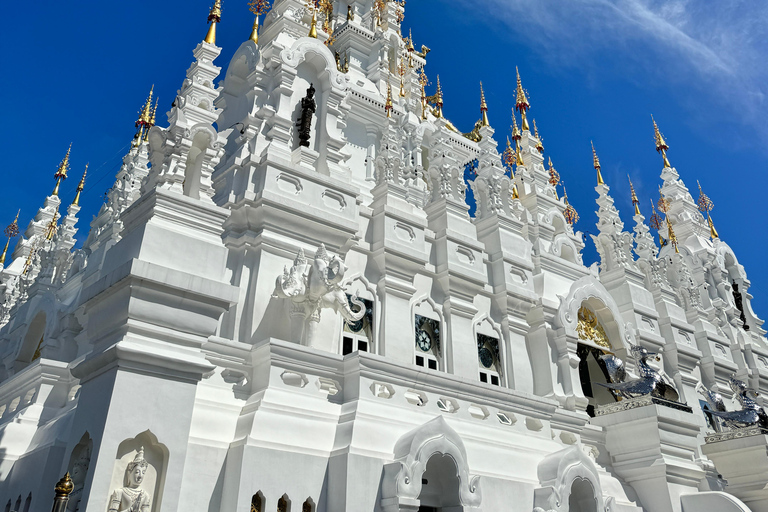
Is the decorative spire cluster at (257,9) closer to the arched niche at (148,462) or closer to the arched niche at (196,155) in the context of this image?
the arched niche at (196,155)

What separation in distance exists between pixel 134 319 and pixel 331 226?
664cm

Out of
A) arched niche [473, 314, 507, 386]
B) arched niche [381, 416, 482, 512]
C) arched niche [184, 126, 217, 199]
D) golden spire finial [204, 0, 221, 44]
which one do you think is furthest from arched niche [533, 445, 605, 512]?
golden spire finial [204, 0, 221, 44]

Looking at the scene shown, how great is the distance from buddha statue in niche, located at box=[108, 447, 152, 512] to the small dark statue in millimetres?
10349

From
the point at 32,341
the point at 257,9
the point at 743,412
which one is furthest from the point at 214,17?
the point at 743,412

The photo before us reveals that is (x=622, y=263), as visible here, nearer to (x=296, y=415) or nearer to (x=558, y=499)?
(x=558, y=499)

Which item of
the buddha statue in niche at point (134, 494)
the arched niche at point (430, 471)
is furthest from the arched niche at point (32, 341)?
the arched niche at point (430, 471)

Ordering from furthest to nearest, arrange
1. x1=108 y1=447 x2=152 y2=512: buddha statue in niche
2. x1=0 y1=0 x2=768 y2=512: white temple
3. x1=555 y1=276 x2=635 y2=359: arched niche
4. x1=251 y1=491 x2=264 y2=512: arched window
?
x1=555 y1=276 x2=635 y2=359: arched niche
x1=251 y1=491 x2=264 y2=512: arched window
x1=0 y1=0 x2=768 y2=512: white temple
x1=108 y1=447 x2=152 y2=512: buddha statue in niche

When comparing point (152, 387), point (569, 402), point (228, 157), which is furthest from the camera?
point (569, 402)

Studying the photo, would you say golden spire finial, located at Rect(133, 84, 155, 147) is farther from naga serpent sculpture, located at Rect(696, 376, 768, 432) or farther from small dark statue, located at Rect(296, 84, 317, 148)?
naga serpent sculpture, located at Rect(696, 376, 768, 432)

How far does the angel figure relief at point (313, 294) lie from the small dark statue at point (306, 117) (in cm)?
485

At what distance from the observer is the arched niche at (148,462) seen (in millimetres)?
8117

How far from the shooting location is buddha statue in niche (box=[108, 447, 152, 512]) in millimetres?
Answer: 7902

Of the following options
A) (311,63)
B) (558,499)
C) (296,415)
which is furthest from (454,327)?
(311,63)

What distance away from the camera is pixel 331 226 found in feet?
48.9
